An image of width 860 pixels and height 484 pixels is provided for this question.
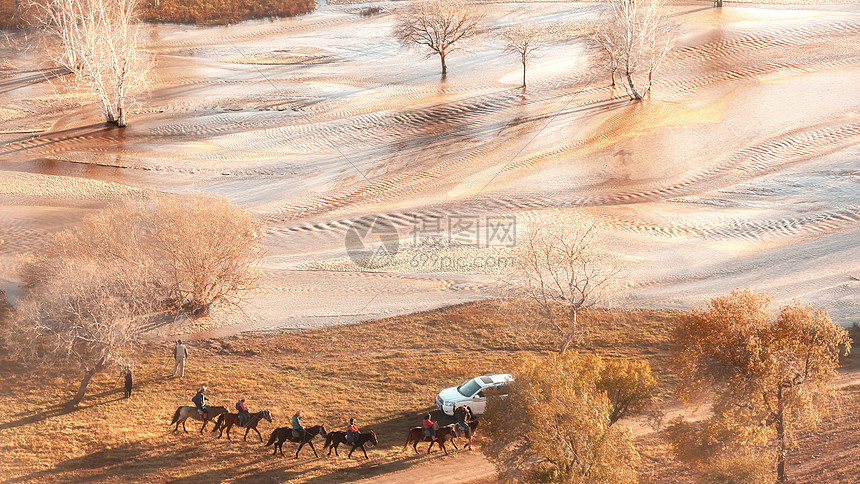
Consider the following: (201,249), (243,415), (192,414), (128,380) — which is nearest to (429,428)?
(243,415)

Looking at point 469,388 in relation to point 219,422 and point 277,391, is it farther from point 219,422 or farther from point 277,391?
point 219,422

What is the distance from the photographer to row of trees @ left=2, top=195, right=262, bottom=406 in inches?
1027

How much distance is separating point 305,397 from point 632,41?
3975 cm

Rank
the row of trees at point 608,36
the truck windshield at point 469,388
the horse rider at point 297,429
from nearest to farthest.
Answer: the horse rider at point 297,429
the truck windshield at point 469,388
the row of trees at point 608,36

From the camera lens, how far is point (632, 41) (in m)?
53.6

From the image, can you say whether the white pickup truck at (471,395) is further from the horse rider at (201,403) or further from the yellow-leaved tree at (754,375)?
the horse rider at (201,403)

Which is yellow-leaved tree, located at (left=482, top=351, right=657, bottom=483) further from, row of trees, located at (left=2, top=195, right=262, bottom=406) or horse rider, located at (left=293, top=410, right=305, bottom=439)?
row of trees, located at (left=2, top=195, right=262, bottom=406)

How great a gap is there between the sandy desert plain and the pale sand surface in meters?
0.17

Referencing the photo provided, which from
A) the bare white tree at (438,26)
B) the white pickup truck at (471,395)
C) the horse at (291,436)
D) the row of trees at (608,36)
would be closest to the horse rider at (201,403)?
the horse at (291,436)

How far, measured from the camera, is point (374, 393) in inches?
987

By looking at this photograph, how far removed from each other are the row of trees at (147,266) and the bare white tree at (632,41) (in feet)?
108

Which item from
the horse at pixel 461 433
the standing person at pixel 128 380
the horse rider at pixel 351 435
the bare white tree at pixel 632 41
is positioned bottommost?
the horse at pixel 461 433

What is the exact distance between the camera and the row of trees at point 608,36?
53.9m

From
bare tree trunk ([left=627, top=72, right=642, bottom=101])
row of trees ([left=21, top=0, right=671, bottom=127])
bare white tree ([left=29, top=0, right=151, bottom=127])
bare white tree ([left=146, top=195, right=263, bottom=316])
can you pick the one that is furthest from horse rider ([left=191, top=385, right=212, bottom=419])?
bare tree trunk ([left=627, top=72, right=642, bottom=101])
